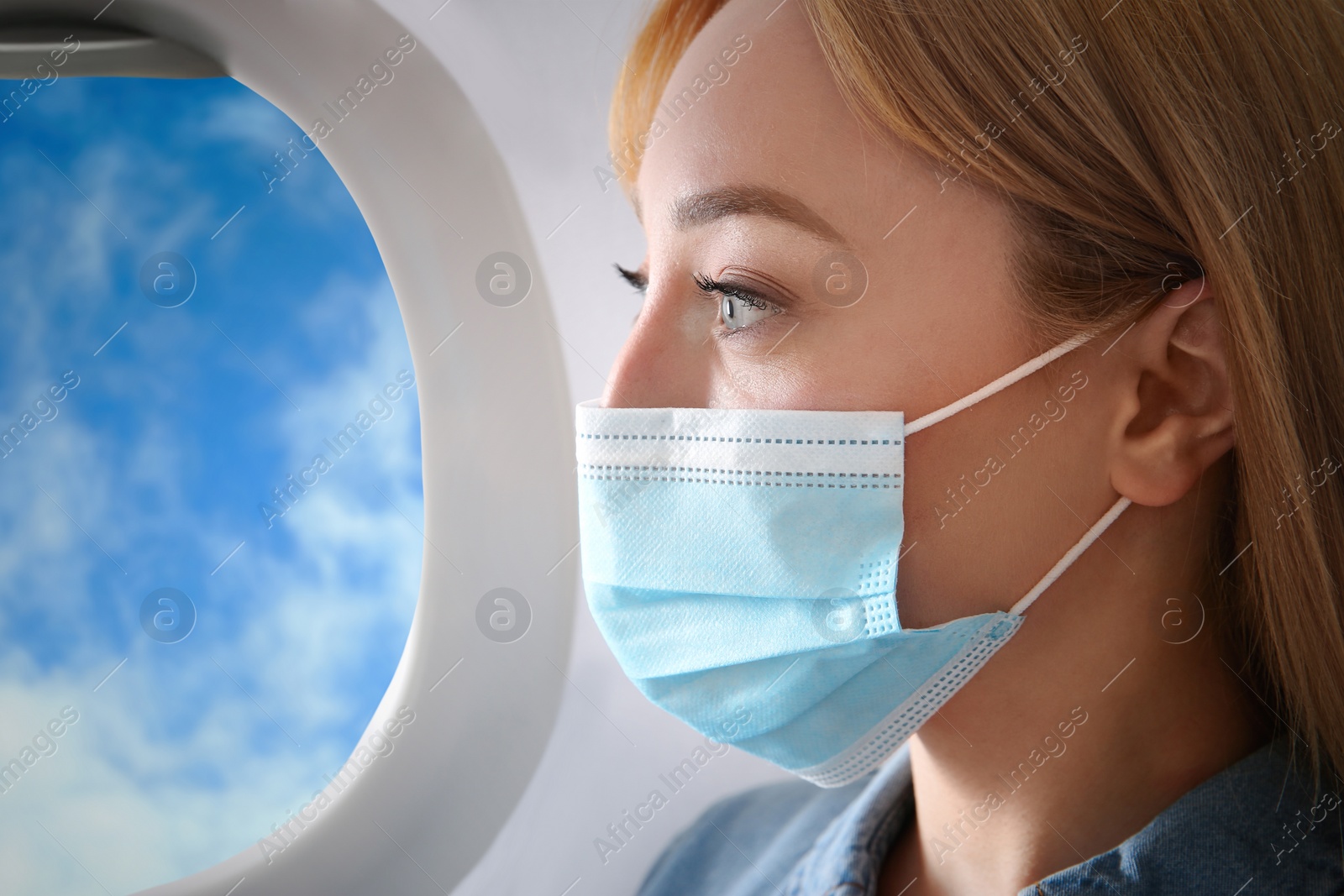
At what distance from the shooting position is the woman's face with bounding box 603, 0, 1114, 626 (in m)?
0.92

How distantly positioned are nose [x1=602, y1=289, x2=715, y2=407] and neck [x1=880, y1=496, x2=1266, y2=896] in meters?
0.46

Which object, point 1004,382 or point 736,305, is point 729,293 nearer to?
point 736,305

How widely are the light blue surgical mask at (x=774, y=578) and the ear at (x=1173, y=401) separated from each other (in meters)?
0.05

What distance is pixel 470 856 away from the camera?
1.56m

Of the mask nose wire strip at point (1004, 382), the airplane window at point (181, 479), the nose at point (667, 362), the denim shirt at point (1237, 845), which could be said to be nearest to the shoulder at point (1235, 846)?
the denim shirt at point (1237, 845)

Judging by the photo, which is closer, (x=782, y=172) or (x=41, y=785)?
(x=782, y=172)

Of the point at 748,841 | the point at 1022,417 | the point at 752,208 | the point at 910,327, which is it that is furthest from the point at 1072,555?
the point at 748,841

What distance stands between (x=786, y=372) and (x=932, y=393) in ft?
0.51

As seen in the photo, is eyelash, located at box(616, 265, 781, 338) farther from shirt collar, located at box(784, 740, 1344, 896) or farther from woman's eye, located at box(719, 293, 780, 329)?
shirt collar, located at box(784, 740, 1344, 896)

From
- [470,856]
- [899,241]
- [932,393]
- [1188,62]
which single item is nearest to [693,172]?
[899,241]

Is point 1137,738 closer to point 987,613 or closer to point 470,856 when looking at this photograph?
point 987,613

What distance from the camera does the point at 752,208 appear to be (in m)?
0.95

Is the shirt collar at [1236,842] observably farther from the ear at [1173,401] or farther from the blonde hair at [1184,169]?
the ear at [1173,401]

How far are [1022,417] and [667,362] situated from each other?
1.29ft
